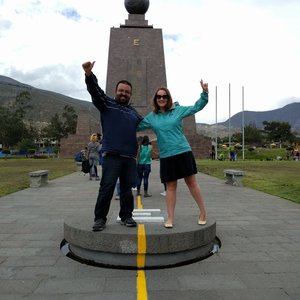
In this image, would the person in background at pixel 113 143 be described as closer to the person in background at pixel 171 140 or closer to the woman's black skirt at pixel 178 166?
the person in background at pixel 171 140

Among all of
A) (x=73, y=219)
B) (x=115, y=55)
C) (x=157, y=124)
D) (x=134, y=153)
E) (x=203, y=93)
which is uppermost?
(x=115, y=55)

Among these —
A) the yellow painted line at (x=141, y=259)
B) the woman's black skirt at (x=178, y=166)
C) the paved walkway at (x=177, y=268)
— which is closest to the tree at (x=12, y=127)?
the paved walkway at (x=177, y=268)

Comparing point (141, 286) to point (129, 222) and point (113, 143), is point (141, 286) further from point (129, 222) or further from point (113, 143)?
point (113, 143)

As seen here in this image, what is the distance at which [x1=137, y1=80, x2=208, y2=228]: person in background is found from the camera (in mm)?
4461

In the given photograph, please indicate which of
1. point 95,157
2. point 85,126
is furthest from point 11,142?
point 95,157

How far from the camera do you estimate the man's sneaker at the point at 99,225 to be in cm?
423

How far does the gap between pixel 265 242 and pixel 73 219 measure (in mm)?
2479

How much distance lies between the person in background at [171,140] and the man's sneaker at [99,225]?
70 centimetres

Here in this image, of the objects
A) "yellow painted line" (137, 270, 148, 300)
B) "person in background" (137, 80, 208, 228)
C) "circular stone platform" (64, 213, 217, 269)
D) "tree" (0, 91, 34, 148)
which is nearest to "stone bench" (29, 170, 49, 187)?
"circular stone platform" (64, 213, 217, 269)

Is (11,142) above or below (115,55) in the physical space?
below

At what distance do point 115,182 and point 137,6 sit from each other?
3511 centimetres

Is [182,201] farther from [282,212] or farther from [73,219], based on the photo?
[73,219]

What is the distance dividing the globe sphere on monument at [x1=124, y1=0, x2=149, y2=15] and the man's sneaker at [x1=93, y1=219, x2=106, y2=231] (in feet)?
115

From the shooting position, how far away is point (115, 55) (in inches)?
1420
